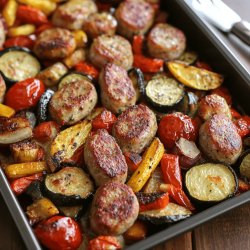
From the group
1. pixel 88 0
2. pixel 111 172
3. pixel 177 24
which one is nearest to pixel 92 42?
pixel 88 0

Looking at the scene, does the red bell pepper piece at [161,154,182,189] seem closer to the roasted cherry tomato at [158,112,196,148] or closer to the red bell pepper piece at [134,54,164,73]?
the roasted cherry tomato at [158,112,196,148]

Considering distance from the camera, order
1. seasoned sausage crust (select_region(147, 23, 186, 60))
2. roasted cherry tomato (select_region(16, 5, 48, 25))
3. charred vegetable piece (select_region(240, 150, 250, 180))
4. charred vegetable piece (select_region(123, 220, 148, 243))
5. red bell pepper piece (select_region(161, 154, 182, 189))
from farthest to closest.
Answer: roasted cherry tomato (select_region(16, 5, 48, 25)), seasoned sausage crust (select_region(147, 23, 186, 60)), charred vegetable piece (select_region(240, 150, 250, 180)), red bell pepper piece (select_region(161, 154, 182, 189)), charred vegetable piece (select_region(123, 220, 148, 243))

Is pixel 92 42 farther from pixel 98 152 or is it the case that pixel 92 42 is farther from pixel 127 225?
pixel 127 225

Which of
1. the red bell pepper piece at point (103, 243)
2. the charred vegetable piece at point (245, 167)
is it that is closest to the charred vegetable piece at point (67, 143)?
the red bell pepper piece at point (103, 243)

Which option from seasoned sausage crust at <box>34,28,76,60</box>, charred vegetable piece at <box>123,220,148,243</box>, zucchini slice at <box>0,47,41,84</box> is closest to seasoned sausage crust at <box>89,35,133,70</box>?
seasoned sausage crust at <box>34,28,76,60</box>

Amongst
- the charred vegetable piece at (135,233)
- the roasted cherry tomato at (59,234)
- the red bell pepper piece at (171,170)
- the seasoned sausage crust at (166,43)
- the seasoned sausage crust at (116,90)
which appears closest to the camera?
the roasted cherry tomato at (59,234)

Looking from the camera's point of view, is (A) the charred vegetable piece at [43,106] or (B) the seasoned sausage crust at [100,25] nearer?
(A) the charred vegetable piece at [43,106]

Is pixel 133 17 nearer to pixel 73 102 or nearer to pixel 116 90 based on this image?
pixel 116 90

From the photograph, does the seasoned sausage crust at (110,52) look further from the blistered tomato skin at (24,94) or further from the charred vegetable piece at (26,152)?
the charred vegetable piece at (26,152)
